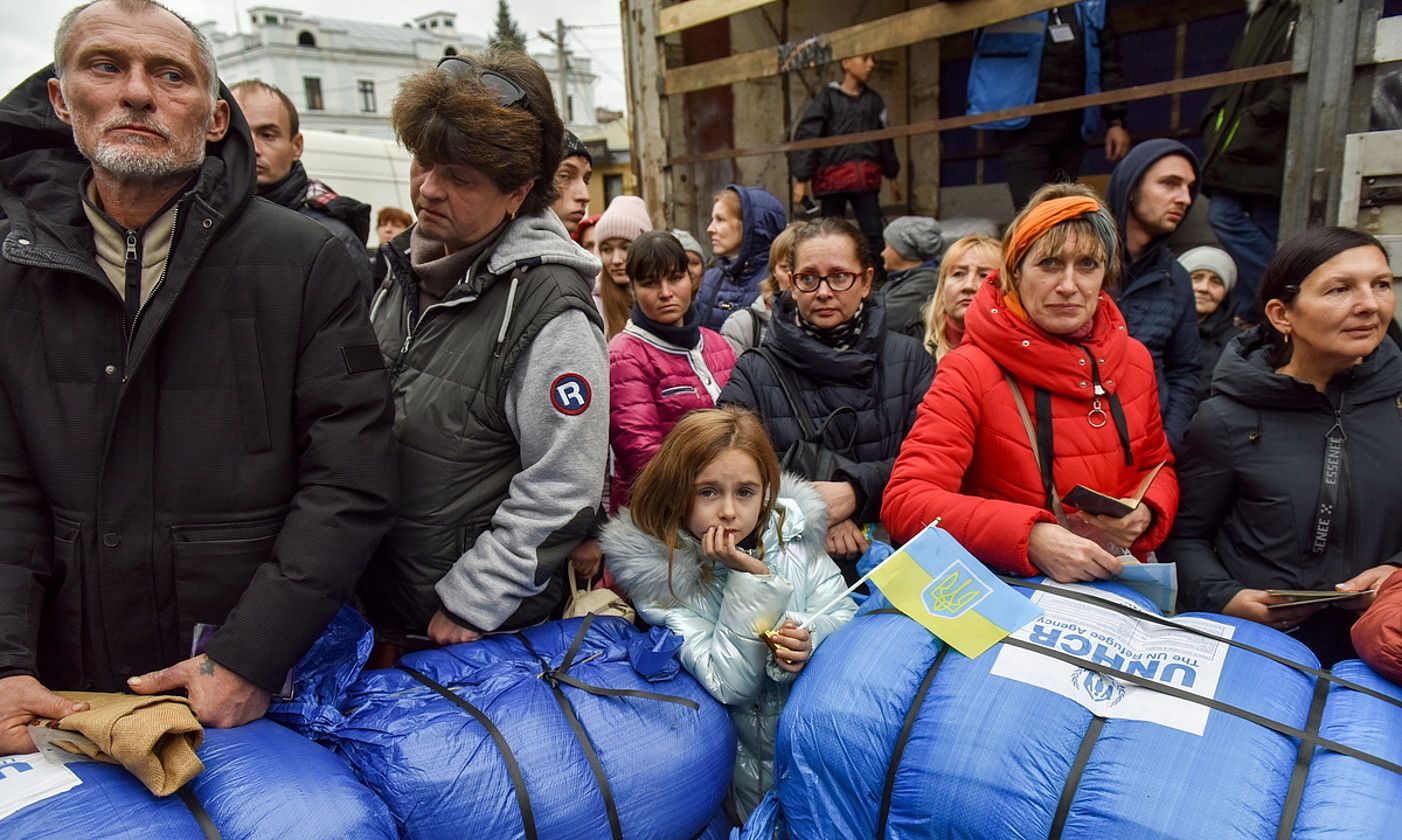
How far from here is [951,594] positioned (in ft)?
6.43

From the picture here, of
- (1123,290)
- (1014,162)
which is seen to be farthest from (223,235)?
(1014,162)

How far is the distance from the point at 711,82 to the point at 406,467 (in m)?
4.62

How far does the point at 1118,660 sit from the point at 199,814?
177cm

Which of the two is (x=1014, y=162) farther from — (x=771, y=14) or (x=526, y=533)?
(x=526, y=533)

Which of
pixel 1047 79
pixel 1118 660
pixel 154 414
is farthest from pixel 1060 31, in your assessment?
pixel 154 414

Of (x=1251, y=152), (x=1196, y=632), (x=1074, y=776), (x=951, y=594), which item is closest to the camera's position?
(x=1074, y=776)

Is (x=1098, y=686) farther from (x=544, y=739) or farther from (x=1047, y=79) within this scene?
(x=1047, y=79)

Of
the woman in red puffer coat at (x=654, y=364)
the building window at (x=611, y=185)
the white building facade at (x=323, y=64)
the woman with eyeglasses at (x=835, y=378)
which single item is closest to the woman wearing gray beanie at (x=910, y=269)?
the woman in red puffer coat at (x=654, y=364)

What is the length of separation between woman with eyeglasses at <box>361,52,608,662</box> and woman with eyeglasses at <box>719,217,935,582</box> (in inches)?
29.3

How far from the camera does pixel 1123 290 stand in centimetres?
341

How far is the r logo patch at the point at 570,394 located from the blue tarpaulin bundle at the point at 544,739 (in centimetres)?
57

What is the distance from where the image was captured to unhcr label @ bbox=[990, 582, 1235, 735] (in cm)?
167

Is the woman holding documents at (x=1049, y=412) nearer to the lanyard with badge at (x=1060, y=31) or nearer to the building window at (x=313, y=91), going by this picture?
the lanyard with badge at (x=1060, y=31)

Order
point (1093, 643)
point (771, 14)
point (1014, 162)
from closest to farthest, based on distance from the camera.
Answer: point (1093, 643) → point (1014, 162) → point (771, 14)
